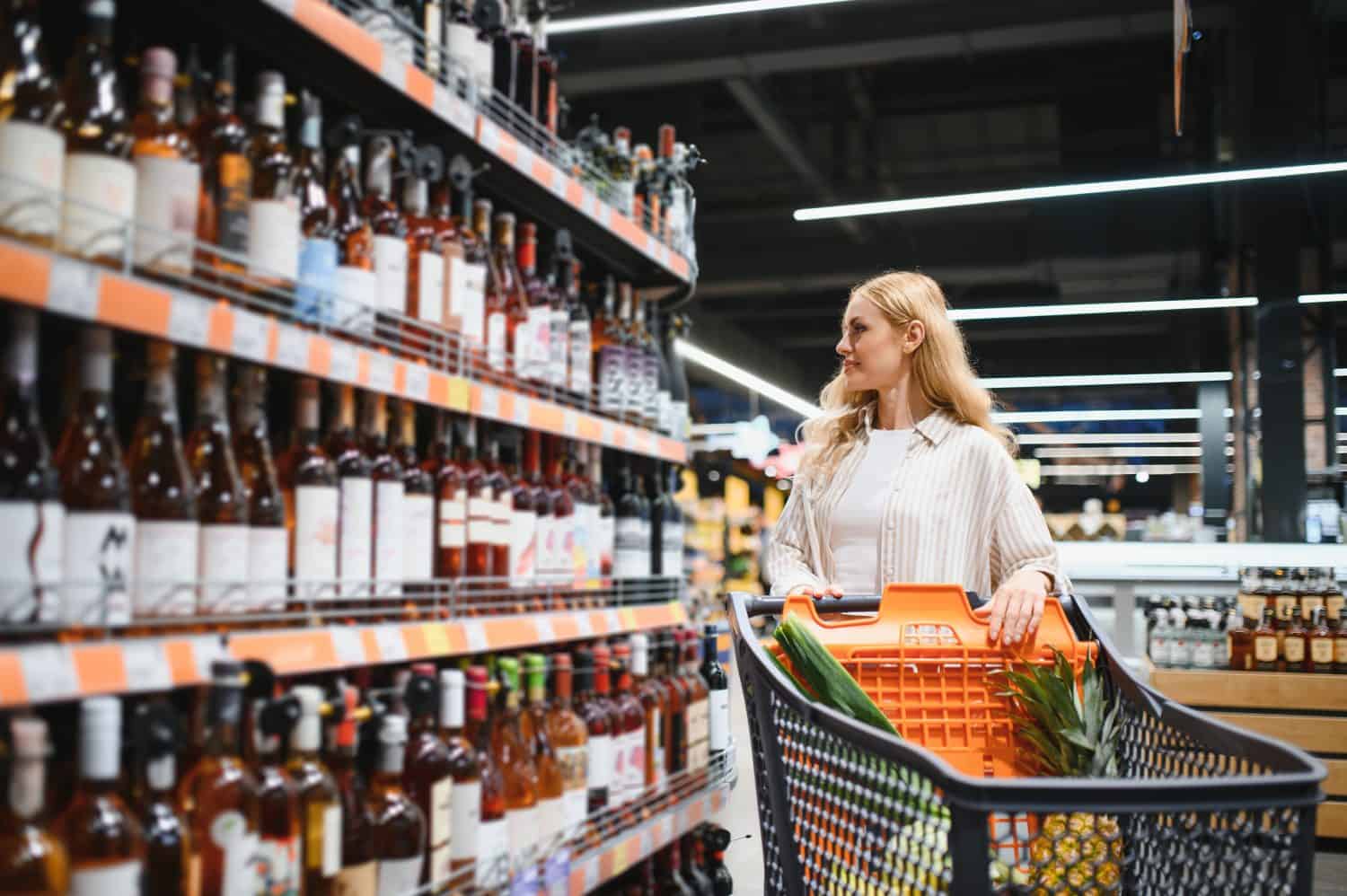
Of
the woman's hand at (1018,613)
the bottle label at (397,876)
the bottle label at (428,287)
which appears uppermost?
the bottle label at (428,287)

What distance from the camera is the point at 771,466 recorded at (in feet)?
56.6

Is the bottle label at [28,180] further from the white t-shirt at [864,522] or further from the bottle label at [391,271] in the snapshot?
the white t-shirt at [864,522]

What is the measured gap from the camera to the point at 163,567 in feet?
5.15

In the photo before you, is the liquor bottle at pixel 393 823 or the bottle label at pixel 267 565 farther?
the liquor bottle at pixel 393 823

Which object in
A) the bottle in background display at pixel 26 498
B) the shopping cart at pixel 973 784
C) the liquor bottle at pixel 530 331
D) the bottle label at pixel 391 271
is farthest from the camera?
the liquor bottle at pixel 530 331

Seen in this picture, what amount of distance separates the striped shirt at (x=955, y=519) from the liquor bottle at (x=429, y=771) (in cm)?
72

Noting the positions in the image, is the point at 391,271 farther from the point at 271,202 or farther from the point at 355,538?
the point at 355,538

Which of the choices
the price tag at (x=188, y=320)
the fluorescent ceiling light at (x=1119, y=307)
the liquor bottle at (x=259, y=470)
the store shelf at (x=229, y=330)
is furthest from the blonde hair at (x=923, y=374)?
the fluorescent ceiling light at (x=1119, y=307)

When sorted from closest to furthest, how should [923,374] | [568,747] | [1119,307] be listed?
[923,374] < [568,747] < [1119,307]

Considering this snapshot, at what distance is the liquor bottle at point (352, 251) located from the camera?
2033 millimetres

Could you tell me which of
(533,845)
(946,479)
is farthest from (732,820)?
(946,479)

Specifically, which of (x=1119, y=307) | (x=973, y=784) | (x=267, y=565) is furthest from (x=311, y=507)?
(x=1119, y=307)

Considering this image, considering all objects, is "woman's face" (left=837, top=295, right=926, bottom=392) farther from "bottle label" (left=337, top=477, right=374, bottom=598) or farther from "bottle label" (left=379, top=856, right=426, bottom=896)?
"bottle label" (left=379, top=856, right=426, bottom=896)

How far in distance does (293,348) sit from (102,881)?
2.60 ft
